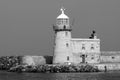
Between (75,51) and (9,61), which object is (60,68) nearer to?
(75,51)

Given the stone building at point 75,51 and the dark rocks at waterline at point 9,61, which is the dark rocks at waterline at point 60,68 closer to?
the stone building at point 75,51

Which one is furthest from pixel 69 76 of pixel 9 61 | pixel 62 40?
pixel 9 61

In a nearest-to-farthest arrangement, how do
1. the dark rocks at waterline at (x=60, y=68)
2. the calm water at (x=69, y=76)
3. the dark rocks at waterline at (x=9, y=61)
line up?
the calm water at (x=69, y=76)
the dark rocks at waterline at (x=60, y=68)
the dark rocks at waterline at (x=9, y=61)

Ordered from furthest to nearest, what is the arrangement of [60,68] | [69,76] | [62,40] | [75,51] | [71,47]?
[75,51] → [71,47] → [62,40] → [60,68] → [69,76]

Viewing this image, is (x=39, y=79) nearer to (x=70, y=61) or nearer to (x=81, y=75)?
(x=81, y=75)

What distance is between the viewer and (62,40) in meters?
97.4

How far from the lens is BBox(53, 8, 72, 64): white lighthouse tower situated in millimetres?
97188

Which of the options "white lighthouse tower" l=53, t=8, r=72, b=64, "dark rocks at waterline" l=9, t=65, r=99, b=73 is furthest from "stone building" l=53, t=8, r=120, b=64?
"dark rocks at waterline" l=9, t=65, r=99, b=73

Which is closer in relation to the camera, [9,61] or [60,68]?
[60,68]

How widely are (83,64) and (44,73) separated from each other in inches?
239

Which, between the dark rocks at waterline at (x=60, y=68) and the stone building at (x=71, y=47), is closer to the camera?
the dark rocks at waterline at (x=60, y=68)

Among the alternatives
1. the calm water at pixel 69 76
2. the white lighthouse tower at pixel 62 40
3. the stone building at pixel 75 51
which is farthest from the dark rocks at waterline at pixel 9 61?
the calm water at pixel 69 76

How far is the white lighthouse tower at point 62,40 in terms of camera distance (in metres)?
97.2

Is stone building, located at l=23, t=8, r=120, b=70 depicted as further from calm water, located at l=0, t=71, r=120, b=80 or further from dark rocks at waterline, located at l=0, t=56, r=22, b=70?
calm water, located at l=0, t=71, r=120, b=80
